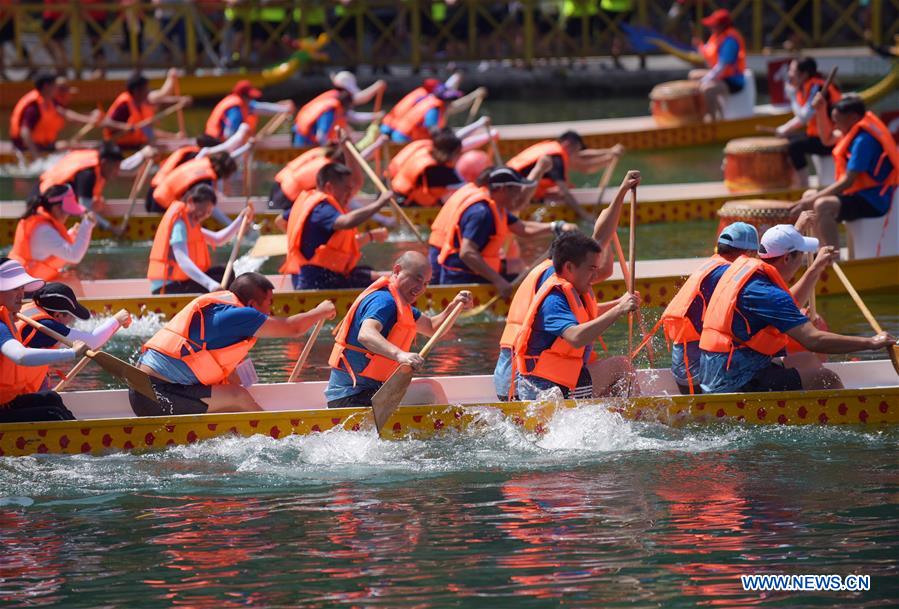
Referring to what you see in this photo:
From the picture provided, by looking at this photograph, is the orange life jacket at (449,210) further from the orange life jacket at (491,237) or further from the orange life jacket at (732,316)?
the orange life jacket at (732,316)

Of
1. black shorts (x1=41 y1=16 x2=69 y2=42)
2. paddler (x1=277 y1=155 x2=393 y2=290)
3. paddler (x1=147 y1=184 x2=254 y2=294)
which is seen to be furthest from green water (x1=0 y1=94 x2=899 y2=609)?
black shorts (x1=41 y1=16 x2=69 y2=42)

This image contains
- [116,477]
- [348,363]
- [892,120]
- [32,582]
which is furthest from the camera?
[892,120]

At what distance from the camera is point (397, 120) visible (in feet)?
63.2

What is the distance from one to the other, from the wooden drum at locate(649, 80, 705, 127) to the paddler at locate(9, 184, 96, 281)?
1048 centimetres

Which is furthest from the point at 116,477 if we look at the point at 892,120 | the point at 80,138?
the point at 80,138

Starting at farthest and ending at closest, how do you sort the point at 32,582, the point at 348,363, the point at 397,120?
the point at 397,120 < the point at 348,363 < the point at 32,582

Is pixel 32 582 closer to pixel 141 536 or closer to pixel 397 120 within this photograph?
pixel 141 536

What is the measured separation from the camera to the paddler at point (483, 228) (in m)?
12.1

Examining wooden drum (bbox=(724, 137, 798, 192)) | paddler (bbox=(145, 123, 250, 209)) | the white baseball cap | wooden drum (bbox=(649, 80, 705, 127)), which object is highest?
the white baseball cap

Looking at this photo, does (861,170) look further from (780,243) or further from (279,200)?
(279,200)

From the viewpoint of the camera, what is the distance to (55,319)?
9.22 meters

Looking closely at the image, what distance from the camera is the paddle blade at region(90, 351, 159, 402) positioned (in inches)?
346

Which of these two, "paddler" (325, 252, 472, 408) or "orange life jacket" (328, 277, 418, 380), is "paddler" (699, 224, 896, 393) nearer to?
"paddler" (325, 252, 472, 408)

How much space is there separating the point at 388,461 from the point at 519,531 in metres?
1.33
